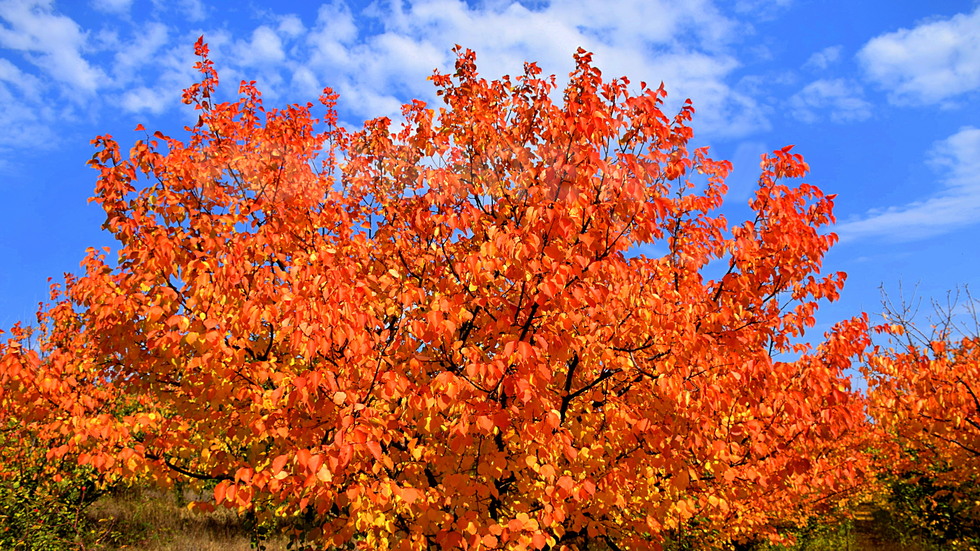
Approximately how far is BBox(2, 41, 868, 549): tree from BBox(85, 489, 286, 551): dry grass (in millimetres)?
8328

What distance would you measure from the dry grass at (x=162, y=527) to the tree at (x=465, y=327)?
27.3 feet

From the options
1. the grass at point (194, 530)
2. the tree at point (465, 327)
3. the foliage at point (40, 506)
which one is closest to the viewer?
the tree at point (465, 327)

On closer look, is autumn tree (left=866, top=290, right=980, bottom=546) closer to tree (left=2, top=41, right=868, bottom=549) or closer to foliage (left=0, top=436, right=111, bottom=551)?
tree (left=2, top=41, right=868, bottom=549)

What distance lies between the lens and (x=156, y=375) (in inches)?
291

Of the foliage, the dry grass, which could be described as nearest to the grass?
the dry grass

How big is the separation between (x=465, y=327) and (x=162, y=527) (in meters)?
15.9

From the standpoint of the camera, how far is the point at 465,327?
655 centimetres

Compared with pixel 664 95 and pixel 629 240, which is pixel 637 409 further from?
pixel 664 95

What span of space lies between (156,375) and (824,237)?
8.82 m

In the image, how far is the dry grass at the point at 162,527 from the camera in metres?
14.8

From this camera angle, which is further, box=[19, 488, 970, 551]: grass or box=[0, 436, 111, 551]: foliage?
box=[19, 488, 970, 551]: grass

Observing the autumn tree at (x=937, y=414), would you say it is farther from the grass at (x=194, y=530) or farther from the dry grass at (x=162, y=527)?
the dry grass at (x=162, y=527)

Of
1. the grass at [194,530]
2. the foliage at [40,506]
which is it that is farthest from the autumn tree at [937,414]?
the foliage at [40,506]

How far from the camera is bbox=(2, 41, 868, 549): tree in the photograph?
15.5 feet
